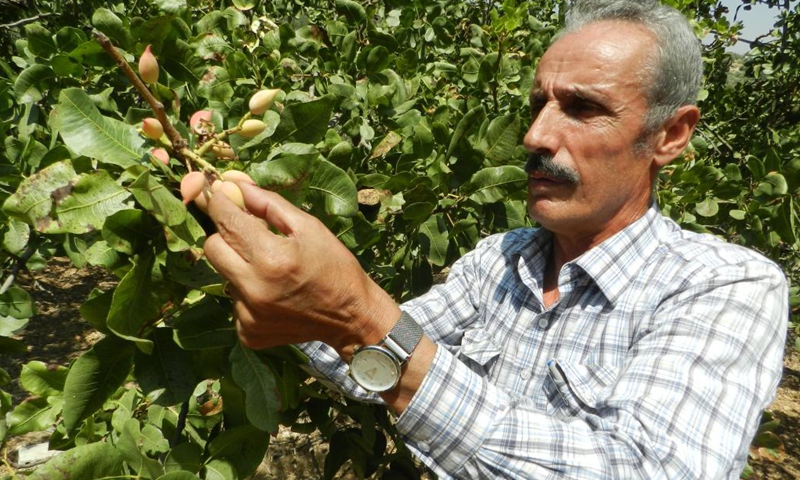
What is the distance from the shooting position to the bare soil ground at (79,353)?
3504mm

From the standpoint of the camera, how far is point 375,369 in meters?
1.06

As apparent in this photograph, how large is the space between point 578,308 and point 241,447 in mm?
780

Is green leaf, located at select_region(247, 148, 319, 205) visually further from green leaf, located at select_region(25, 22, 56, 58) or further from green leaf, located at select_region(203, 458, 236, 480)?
green leaf, located at select_region(25, 22, 56, 58)

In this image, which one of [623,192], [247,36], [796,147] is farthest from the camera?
[796,147]

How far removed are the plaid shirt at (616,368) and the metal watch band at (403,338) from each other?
2.5 inches

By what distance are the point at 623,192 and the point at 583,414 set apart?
57cm

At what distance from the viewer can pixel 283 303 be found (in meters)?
0.97

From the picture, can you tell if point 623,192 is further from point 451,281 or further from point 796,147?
point 796,147

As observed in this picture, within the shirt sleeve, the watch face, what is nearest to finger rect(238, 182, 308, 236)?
the watch face

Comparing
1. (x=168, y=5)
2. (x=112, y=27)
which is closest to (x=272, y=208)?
(x=112, y=27)

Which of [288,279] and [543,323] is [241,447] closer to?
[288,279]

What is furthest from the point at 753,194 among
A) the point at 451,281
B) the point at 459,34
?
the point at 459,34

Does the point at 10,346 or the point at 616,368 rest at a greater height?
the point at 616,368

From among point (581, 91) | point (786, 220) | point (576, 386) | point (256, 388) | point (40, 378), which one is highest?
point (581, 91)
